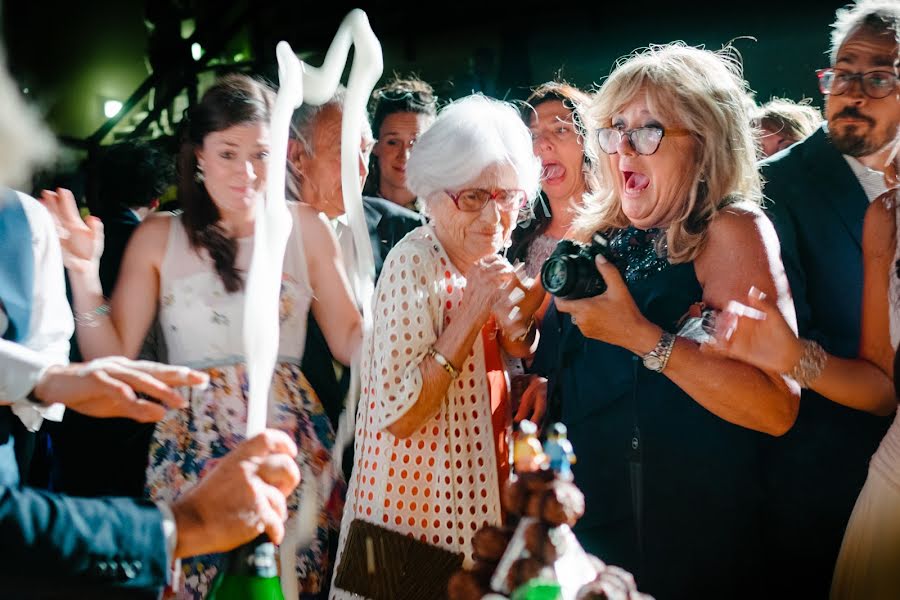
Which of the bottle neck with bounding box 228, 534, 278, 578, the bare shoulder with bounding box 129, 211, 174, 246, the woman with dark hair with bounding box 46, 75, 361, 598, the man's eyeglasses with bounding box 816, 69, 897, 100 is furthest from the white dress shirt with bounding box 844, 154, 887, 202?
the bare shoulder with bounding box 129, 211, 174, 246

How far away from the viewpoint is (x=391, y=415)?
214cm

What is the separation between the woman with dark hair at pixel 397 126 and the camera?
2.56m

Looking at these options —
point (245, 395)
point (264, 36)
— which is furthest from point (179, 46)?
point (245, 395)

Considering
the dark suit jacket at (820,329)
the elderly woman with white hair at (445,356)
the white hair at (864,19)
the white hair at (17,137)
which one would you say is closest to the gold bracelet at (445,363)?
the elderly woman with white hair at (445,356)

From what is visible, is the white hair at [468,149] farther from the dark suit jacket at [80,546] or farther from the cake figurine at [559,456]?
the dark suit jacket at [80,546]

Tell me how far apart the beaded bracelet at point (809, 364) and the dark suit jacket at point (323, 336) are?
1.08 meters

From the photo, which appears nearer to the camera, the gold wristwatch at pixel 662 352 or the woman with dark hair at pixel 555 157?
the gold wristwatch at pixel 662 352

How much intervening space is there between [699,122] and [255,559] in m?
1.39

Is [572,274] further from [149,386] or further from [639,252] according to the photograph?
[149,386]

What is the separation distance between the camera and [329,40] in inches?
99.3

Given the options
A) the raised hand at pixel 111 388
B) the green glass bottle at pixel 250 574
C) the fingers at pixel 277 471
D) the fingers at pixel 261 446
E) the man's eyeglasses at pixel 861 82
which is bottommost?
the green glass bottle at pixel 250 574

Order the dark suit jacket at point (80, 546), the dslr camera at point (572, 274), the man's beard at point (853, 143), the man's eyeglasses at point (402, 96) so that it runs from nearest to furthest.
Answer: the dark suit jacket at point (80, 546) → the dslr camera at point (572, 274) → the man's beard at point (853, 143) → the man's eyeglasses at point (402, 96)

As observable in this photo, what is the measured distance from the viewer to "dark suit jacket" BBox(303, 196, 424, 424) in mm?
2477

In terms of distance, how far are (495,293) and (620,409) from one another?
0.44 metres
